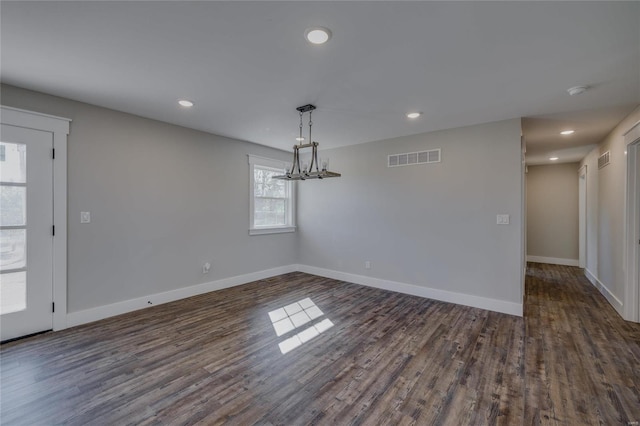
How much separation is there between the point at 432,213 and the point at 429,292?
1240 mm

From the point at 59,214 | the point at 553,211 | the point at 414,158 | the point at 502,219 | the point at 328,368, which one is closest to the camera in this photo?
the point at 328,368


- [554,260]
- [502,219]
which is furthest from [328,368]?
[554,260]

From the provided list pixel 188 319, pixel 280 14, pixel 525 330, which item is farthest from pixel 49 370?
pixel 525 330

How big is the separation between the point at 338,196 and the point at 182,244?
2856 millimetres

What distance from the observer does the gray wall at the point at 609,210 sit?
3.81 m

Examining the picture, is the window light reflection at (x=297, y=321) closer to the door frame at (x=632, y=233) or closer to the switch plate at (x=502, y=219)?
the switch plate at (x=502, y=219)

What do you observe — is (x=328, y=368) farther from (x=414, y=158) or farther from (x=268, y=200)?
(x=268, y=200)

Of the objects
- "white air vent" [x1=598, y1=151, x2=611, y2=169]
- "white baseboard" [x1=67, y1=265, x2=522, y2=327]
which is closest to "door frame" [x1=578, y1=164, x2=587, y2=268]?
"white air vent" [x1=598, y1=151, x2=611, y2=169]

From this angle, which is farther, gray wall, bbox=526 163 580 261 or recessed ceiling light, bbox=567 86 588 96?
gray wall, bbox=526 163 580 261

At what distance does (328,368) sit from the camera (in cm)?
249

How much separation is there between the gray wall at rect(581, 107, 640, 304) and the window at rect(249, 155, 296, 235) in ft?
16.9

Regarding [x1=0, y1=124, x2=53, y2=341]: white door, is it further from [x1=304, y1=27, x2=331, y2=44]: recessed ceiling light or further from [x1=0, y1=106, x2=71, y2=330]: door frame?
[x1=304, y1=27, x2=331, y2=44]: recessed ceiling light

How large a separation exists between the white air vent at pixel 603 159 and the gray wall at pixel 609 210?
0.07m

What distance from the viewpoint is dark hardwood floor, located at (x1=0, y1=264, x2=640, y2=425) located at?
1.94 metres
